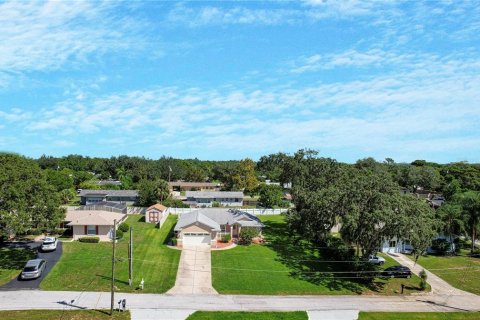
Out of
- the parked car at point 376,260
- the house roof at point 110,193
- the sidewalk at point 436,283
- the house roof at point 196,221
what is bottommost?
the sidewalk at point 436,283

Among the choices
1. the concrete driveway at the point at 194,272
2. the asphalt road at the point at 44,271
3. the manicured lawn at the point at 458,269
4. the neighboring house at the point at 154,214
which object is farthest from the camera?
the neighboring house at the point at 154,214

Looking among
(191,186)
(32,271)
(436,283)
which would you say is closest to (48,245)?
(32,271)

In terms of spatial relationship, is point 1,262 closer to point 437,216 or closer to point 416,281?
point 416,281

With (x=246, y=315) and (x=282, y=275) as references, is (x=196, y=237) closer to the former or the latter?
(x=282, y=275)

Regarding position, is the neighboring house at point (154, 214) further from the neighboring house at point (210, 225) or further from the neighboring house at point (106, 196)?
the neighboring house at point (106, 196)

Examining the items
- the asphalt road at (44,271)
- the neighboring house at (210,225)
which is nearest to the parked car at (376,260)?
the neighboring house at (210,225)

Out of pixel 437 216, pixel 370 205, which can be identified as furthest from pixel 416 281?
pixel 437 216

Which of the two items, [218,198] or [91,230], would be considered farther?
[218,198]
